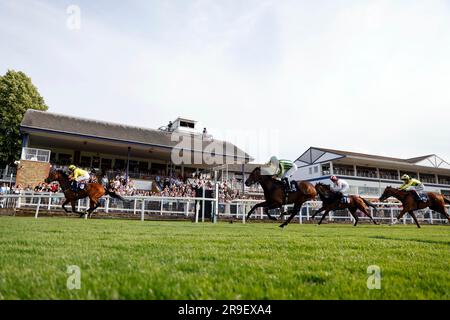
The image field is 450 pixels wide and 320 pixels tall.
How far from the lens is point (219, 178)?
1554 inches

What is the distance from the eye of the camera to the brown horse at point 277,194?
35.6 ft

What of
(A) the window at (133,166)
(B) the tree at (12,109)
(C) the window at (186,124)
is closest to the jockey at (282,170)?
(A) the window at (133,166)

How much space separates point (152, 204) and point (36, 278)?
628 inches

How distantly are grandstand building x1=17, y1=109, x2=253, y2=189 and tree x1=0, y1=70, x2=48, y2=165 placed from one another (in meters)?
3.66

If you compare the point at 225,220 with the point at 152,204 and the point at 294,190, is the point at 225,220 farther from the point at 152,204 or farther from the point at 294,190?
the point at 294,190

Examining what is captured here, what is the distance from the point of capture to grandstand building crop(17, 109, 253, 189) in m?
25.2

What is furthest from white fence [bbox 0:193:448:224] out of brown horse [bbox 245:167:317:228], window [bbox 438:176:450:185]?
window [bbox 438:176:450:185]

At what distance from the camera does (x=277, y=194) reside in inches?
428

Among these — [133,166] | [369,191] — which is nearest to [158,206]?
[133,166]

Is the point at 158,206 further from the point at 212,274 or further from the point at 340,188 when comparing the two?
the point at 212,274

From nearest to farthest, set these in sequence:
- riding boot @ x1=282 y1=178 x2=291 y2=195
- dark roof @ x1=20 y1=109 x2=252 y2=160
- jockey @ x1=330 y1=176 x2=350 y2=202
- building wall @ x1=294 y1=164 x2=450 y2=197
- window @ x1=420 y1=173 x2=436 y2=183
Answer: riding boot @ x1=282 y1=178 x2=291 y2=195 < jockey @ x1=330 y1=176 x2=350 y2=202 < dark roof @ x1=20 y1=109 x2=252 y2=160 < building wall @ x1=294 y1=164 x2=450 y2=197 < window @ x1=420 y1=173 x2=436 y2=183

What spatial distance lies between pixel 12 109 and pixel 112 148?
12510 millimetres

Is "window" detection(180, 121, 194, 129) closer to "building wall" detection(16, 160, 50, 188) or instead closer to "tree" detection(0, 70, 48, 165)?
"tree" detection(0, 70, 48, 165)
